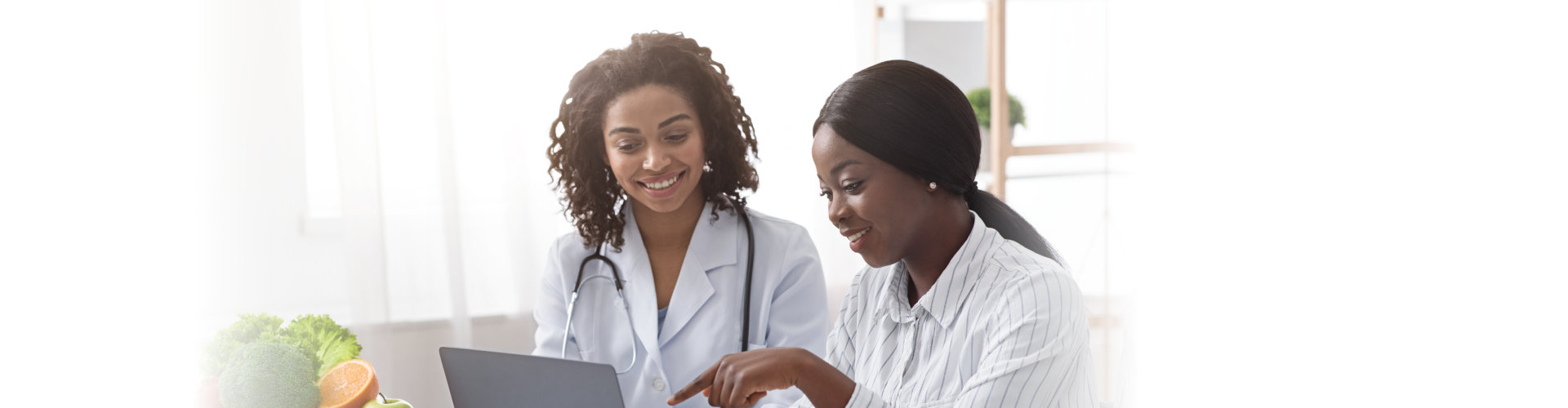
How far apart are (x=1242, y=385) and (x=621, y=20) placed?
1.48m

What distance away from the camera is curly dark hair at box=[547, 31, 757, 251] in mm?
1516

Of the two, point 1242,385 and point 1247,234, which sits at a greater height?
point 1247,234

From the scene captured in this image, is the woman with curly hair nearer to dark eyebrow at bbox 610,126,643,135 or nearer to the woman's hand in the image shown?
dark eyebrow at bbox 610,126,643,135

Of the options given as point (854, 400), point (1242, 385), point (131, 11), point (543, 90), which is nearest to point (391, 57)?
point (543, 90)

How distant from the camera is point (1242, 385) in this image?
202 cm

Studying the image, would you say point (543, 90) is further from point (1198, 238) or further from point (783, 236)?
point (1198, 238)

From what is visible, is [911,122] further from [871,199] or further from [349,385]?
[349,385]

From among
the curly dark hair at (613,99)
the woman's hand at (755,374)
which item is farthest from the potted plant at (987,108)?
the woman's hand at (755,374)

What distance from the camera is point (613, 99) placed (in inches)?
59.3

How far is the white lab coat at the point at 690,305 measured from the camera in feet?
5.09

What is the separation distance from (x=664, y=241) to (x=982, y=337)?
76 cm

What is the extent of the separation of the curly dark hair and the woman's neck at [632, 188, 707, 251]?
0.09 ft

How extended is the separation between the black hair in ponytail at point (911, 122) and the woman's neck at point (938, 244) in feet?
0.10

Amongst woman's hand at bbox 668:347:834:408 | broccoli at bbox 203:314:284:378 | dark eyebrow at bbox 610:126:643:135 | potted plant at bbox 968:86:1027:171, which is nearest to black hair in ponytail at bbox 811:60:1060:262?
woman's hand at bbox 668:347:834:408
